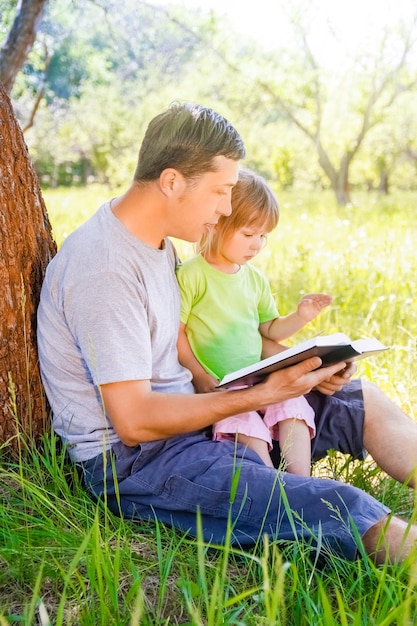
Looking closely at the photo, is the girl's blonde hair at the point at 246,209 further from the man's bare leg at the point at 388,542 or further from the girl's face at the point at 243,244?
the man's bare leg at the point at 388,542

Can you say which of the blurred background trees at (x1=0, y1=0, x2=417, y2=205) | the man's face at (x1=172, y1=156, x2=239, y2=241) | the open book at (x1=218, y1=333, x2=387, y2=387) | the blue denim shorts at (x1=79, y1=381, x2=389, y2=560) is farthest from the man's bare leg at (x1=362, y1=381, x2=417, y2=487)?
the blurred background trees at (x1=0, y1=0, x2=417, y2=205)

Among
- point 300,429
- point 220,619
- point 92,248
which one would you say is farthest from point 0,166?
point 220,619

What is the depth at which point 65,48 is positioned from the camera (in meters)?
36.7

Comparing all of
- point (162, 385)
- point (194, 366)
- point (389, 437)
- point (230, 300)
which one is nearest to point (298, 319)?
point (230, 300)

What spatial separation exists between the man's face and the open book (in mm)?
543

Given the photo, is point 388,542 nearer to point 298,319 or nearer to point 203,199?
point 298,319

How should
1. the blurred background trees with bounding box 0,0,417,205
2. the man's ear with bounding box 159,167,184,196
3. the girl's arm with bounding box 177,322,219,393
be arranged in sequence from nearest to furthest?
the man's ear with bounding box 159,167,184,196 < the girl's arm with bounding box 177,322,219,393 < the blurred background trees with bounding box 0,0,417,205

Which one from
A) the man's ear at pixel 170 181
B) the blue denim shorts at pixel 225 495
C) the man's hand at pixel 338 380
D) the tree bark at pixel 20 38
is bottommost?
the blue denim shorts at pixel 225 495

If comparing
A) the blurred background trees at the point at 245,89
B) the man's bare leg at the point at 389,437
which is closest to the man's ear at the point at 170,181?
the man's bare leg at the point at 389,437

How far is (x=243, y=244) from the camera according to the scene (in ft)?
10.0

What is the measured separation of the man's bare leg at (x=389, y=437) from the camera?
9.16ft

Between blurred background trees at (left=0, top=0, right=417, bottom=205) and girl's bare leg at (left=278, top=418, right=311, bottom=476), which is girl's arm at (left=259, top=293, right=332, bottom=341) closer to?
girl's bare leg at (left=278, top=418, right=311, bottom=476)

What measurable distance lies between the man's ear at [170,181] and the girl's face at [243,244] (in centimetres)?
54

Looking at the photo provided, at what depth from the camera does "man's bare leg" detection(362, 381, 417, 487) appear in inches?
110
